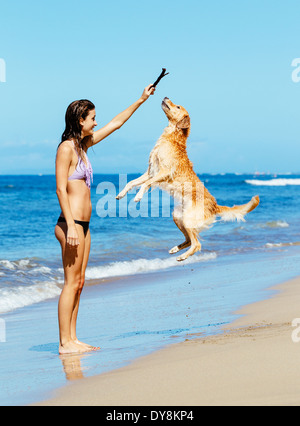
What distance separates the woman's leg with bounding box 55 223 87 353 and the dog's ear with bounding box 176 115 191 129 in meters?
2.39

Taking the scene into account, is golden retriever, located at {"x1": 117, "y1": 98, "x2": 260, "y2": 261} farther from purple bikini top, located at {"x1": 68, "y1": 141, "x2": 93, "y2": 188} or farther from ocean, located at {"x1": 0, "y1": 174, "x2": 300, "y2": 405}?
purple bikini top, located at {"x1": 68, "y1": 141, "x2": 93, "y2": 188}

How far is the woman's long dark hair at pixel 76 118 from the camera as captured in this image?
15.8 feet

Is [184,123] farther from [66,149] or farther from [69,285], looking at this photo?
[69,285]

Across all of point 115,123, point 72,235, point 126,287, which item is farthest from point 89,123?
point 126,287

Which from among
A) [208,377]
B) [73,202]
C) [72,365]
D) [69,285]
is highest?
[73,202]

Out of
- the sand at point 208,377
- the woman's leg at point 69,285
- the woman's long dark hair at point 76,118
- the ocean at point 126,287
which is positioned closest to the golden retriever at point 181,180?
the ocean at point 126,287

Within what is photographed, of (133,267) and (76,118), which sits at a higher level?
(76,118)

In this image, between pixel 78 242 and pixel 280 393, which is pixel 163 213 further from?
pixel 280 393

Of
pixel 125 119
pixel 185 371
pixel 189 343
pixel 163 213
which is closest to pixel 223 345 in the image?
pixel 189 343

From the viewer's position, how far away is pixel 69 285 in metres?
4.92

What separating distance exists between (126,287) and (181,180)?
326 cm

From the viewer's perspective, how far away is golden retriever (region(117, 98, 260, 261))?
6516 mm

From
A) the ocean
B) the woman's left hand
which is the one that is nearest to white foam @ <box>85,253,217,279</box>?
the ocean
